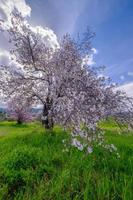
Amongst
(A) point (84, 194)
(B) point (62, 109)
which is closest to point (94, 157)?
(B) point (62, 109)

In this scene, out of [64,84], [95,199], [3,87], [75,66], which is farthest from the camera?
[3,87]

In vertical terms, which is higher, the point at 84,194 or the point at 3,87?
the point at 3,87

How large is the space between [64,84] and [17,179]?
6807mm

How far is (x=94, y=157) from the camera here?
8.94 metres

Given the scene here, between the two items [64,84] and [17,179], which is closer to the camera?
[17,179]

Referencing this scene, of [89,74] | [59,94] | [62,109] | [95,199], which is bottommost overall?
[95,199]

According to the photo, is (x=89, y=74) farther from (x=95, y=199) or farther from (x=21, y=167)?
(x=95, y=199)

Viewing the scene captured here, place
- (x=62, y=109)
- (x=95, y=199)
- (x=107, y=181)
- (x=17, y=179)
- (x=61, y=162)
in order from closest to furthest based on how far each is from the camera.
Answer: (x=95, y=199) < (x=107, y=181) < (x=17, y=179) < (x=61, y=162) < (x=62, y=109)

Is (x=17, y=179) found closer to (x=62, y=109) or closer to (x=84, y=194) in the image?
(x=84, y=194)

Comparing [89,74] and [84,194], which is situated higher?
[89,74]

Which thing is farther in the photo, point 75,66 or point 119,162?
point 75,66

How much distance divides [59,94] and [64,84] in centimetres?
64

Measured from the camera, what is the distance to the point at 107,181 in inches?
239

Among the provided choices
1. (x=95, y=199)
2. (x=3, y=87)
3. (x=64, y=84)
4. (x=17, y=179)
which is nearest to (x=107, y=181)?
(x=95, y=199)
